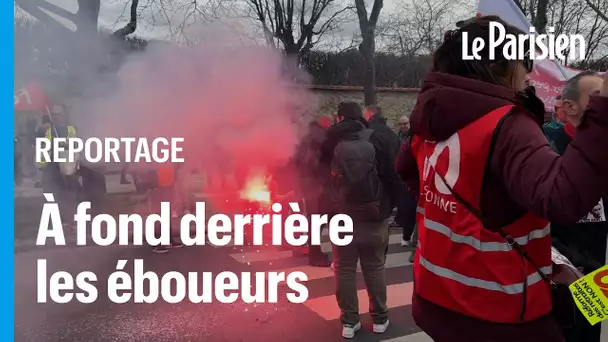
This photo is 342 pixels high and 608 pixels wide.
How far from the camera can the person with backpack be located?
3.58 meters

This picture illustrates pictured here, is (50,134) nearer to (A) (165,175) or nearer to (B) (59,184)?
(B) (59,184)

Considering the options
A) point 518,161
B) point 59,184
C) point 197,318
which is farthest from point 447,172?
point 59,184

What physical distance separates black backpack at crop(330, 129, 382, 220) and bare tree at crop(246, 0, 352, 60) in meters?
1.78

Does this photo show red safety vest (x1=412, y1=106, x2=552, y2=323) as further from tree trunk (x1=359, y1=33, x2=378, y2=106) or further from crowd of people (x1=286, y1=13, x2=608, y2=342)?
tree trunk (x1=359, y1=33, x2=378, y2=106)

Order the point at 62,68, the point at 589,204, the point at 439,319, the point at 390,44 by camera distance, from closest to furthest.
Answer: the point at 589,204 → the point at 439,319 → the point at 62,68 → the point at 390,44

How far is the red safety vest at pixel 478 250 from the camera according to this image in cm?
126

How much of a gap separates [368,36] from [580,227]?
6150mm

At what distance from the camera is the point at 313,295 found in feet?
14.6

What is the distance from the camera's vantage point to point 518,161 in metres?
1.14

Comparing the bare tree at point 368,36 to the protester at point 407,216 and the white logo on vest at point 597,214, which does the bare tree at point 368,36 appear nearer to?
the protester at point 407,216

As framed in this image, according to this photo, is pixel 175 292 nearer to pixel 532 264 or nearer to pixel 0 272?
pixel 0 272

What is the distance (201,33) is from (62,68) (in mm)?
1240

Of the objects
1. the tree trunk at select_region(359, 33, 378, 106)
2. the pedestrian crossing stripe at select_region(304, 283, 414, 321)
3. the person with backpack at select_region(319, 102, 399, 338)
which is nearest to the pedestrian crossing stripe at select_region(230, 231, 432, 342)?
the pedestrian crossing stripe at select_region(304, 283, 414, 321)

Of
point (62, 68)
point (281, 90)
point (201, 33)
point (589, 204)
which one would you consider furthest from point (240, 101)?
point (589, 204)
